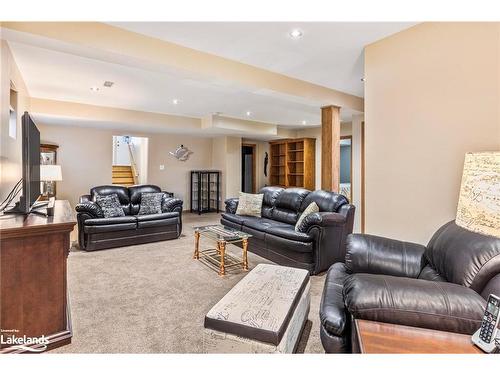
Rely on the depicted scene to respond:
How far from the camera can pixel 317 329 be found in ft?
7.25

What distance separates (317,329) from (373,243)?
2.61 ft

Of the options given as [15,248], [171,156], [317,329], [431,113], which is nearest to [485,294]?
[317,329]

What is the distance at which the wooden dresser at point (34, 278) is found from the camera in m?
1.81

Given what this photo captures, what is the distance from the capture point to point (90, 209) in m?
4.40

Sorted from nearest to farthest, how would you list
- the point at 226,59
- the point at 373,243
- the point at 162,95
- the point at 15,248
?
the point at 15,248 < the point at 373,243 < the point at 226,59 < the point at 162,95

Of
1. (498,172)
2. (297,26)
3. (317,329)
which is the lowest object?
(317,329)

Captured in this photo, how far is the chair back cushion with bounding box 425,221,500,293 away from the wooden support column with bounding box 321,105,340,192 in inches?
101

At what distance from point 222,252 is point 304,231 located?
103 cm

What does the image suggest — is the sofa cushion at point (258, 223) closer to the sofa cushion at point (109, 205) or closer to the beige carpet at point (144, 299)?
the beige carpet at point (144, 299)

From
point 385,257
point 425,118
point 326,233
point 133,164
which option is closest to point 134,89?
point 326,233

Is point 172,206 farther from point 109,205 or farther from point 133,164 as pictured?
point 133,164

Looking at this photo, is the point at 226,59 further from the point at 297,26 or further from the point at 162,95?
the point at 162,95

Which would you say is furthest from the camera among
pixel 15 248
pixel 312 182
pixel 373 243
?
pixel 312 182

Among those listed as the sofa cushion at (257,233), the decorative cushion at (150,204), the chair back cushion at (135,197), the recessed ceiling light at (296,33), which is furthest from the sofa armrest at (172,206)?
the recessed ceiling light at (296,33)
